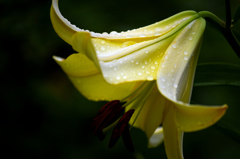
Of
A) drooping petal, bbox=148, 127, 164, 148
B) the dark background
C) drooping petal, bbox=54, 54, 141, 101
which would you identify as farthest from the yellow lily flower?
the dark background

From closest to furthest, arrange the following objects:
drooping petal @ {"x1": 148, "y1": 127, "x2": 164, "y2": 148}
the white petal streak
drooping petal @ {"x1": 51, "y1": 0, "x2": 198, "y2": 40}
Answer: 1. the white petal streak
2. drooping petal @ {"x1": 51, "y1": 0, "x2": 198, "y2": 40}
3. drooping petal @ {"x1": 148, "y1": 127, "x2": 164, "y2": 148}

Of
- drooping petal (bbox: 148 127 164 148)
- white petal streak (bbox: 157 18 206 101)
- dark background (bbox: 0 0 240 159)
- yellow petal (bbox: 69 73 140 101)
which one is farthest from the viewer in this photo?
dark background (bbox: 0 0 240 159)

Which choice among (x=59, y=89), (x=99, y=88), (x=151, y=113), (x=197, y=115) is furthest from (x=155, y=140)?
(x=59, y=89)

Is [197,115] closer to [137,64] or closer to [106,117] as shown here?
[137,64]

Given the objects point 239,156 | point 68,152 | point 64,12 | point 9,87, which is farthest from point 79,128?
point 239,156

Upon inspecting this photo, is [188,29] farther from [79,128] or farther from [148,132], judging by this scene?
[79,128]

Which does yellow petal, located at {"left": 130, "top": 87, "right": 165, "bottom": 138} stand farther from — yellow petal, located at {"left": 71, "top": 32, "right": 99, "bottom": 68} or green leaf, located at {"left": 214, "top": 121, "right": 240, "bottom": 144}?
yellow petal, located at {"left": 71, "top": 32, "right": 99, "bottom": 68}

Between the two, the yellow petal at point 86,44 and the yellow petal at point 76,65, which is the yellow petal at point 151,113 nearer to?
the yellow petal at point 76,65
